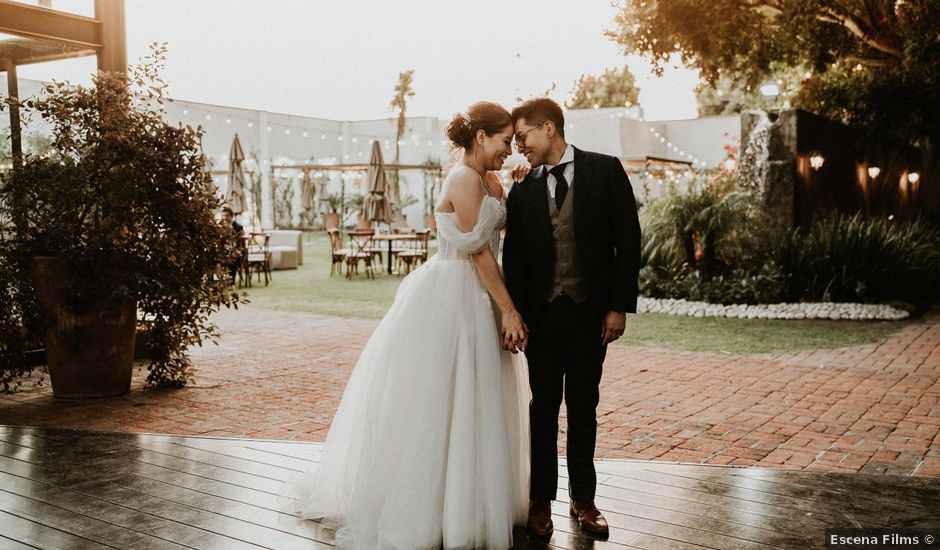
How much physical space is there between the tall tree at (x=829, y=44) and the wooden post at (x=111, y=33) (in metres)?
8.10

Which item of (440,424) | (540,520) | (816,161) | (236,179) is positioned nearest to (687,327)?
(816,161)

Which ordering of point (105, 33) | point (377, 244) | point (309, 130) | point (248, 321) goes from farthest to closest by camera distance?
1. point (309, 130)
2. point (377, 244)
3. point (248, 321)
4. point (105, 33)

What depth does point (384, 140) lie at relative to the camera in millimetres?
36375

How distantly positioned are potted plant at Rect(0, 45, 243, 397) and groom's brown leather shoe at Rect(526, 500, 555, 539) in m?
3.55

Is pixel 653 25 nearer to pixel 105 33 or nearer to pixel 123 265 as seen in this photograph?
pixel 105 33

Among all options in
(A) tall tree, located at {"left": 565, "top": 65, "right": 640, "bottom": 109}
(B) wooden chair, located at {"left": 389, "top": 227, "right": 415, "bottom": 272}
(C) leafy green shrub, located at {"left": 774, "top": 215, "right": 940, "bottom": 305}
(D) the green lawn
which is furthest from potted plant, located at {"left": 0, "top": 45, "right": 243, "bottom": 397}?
(A) tall tree, located at {"left": 565, "top": 65, "right": 640, "bottom": 109}

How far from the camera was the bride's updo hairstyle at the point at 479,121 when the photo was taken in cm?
328

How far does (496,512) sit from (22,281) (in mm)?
4473

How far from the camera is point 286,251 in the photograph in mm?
17328

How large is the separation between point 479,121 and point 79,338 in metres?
4.04

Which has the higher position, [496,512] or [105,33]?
[105,33]

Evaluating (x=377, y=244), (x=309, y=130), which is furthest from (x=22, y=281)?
(x=309, y=130)

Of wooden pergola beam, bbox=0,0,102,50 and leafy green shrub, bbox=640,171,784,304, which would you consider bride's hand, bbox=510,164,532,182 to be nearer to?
wooden pergola beam, bbox=0,0,102,50

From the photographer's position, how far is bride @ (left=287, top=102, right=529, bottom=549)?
10.2 ft
